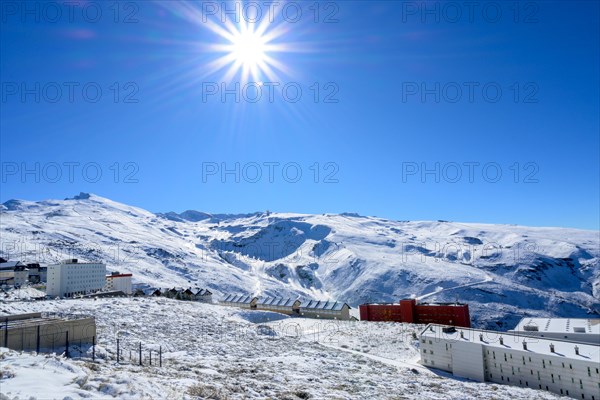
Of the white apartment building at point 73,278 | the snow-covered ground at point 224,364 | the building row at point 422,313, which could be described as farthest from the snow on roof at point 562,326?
the white apartment building at point 73,278

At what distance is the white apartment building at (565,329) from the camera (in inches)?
2195

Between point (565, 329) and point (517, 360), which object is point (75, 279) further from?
point (565, 329)

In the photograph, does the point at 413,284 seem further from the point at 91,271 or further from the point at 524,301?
the point at 91,271

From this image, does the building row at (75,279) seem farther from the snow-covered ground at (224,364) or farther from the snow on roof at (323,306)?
the snow on roof at (323,306)

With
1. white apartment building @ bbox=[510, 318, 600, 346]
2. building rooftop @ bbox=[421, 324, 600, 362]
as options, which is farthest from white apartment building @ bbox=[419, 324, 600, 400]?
white apartment building @ bbox=[510, 318, 600, 346]

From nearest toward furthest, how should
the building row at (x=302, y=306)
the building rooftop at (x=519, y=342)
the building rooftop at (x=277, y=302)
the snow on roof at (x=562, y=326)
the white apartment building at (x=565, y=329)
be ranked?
the building rooftop at (x=519, y=342), the white apartment building at (x=565, y=329), the snow on roof at (x=562, y=326), the building row at (x=302, y=306), the building rooftop at (x=277, y=302)

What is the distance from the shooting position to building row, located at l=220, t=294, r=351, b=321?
74.9 m

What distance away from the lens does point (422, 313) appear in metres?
67.3

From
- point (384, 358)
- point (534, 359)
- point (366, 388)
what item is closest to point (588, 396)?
point (534, 359)

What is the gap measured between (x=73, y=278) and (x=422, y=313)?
209 feet

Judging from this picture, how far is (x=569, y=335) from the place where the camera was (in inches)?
2256

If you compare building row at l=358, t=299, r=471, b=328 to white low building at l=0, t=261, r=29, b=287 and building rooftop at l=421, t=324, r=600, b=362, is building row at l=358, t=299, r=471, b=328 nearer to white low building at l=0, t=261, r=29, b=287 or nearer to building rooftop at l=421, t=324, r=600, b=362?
building rooftop at l=421, t=324, r=600, b=362

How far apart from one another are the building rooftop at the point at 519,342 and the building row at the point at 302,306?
27062 mm

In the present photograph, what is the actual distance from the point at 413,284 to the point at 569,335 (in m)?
141
